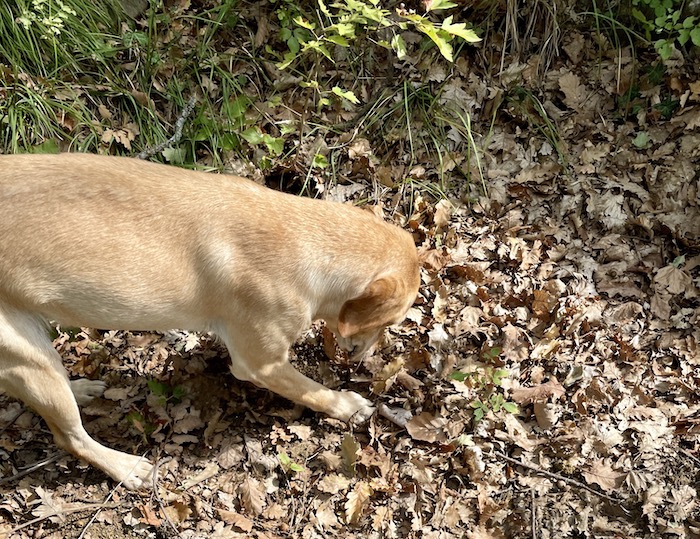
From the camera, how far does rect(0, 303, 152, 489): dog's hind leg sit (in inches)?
134

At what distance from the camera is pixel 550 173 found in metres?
5.80

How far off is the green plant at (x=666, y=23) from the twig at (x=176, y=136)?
161 inches

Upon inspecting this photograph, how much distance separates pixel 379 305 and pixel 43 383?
195 cm

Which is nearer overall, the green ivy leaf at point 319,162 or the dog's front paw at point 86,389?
the dog's front paw at point 86,389

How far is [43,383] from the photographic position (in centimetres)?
362

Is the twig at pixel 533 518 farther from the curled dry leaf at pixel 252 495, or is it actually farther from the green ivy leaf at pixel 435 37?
the green ivy leaf at pixel 435 37

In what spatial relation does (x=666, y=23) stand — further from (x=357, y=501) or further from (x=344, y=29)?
(x=357, y=501)

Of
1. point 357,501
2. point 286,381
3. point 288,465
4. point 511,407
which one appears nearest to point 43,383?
point 286,381

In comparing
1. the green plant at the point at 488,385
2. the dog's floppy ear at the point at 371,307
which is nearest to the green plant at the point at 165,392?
the dog's floppy ear at the point at 371,307

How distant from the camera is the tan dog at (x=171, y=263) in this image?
330 centimetres

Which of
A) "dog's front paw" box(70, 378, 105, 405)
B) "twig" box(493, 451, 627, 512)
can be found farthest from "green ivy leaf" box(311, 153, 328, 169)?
"twig" box(493, 451, 627, 512)

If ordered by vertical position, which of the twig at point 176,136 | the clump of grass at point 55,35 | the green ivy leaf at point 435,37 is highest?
the green ivy leaf at point 435,37

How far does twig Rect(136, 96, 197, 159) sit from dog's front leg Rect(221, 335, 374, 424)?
220 centimetres

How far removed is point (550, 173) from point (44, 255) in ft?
14.1
